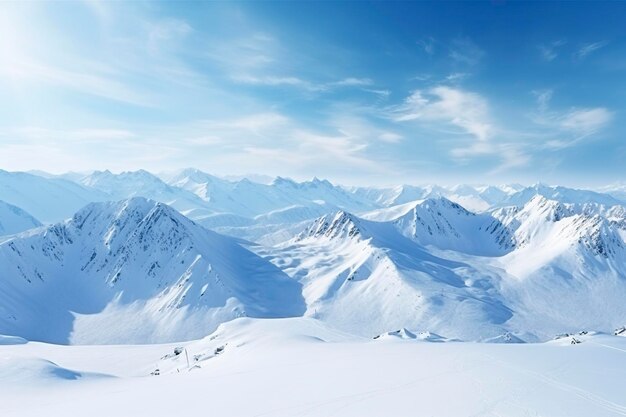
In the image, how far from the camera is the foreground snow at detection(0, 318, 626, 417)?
23.9 metres

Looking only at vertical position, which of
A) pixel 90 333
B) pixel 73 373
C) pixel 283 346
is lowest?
pixel 90 333

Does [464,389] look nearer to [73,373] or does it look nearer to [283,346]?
[283,346]

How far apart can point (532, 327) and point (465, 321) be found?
3289cm

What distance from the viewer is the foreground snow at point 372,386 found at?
23.9 metres

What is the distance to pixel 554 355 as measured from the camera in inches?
1442

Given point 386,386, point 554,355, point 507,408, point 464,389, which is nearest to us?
point 507,408

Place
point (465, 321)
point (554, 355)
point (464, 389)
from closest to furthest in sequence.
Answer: point (464, 389)
point (554, 355)
point (465, 321)

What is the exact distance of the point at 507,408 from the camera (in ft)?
74.6

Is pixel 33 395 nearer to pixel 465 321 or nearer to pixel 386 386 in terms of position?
pixel 386 386

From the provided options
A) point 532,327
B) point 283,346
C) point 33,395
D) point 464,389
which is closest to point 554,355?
point 464,389

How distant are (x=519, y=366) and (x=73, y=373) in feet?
197

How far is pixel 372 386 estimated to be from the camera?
2803 centimetres

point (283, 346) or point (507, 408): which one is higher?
point (507, 408)

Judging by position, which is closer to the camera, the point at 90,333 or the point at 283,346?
the point at 283,346
